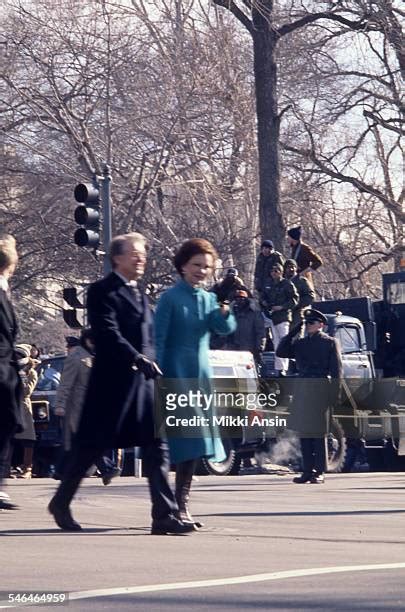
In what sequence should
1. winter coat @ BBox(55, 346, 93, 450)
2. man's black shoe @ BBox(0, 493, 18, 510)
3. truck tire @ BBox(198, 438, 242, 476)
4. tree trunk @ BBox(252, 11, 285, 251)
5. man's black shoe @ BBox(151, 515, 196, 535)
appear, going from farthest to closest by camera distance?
tree trunk @ BBox(252, 11, 285, 251) < truck tire @ BBox(198, 438, 242, 476) < winter coat @ BBox(55, 346, 93, 450) < man's black shoe @ BBox(0, 493, 18, 510) < man's black shoe @ BBox(151, 515, 196, 535)

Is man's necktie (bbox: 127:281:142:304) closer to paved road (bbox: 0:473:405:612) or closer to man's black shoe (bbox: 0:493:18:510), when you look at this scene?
paved road (bbox: 0:473:405:612)

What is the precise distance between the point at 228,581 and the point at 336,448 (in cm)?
1121

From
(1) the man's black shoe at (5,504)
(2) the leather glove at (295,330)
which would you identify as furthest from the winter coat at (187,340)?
(2) the leather glove at (295,330)

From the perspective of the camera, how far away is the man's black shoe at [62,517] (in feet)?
29.2

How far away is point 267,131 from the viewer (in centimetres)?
2698

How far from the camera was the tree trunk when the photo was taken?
26.9 metres

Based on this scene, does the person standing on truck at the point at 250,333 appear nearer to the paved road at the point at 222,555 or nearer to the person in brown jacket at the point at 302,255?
the person in brown jacket at the point at 302,255

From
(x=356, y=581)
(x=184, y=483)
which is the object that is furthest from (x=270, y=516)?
(x=356, y=581)

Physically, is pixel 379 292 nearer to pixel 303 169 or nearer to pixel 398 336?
pixel 303 169

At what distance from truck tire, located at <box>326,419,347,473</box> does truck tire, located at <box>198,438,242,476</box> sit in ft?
3.75

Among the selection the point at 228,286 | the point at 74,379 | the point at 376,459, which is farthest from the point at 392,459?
the point at 74,379

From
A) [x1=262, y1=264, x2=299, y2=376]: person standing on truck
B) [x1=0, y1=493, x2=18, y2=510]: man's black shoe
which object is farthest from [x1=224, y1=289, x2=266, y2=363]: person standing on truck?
[x1=0, y1=493, x2=18, y2=510]: man's black shoe

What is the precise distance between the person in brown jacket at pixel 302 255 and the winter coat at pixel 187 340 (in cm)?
979

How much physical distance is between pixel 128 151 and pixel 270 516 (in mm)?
21277
